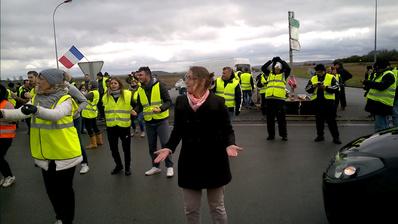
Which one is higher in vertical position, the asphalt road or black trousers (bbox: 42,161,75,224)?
black trousers (bbox: 42,161,75,224)

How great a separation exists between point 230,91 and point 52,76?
16.2 feet

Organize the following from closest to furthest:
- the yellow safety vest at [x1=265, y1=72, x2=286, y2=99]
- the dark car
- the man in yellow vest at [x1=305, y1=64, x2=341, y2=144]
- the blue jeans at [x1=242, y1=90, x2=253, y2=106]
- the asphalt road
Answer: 1. the dark car
2. the asphalt road
3. the man in yellow vest at [x1=305, y1=64, x2=341, y2=144]
4. the yellow safety vest at [x1=265, y1=72, x2=286, y2=99]
5. the blue jeans at [x1=242, y1=90, x2=253, y2=106]

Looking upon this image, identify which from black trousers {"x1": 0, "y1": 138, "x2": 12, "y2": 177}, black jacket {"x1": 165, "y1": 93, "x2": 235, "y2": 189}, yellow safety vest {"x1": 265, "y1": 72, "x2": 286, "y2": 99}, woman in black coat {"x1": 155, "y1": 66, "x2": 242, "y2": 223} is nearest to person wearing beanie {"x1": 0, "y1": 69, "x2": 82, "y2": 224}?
woman in black coat {"x1": 155, "y1": 66, "x2": 242, "y2": 223}

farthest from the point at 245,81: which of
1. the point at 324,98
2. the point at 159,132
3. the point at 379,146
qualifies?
the point at 379,146

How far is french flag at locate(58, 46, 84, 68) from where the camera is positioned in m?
13.2

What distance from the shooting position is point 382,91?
23.6 ft

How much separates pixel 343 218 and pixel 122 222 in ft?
8.14

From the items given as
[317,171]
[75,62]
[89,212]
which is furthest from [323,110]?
[75,62]

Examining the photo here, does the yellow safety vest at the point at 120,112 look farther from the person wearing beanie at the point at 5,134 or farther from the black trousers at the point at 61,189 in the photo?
the black trousers at the point at 61,189

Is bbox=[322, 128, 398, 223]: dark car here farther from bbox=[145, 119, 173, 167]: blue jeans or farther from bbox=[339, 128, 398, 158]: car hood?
bbox=[145, 119, 173, 167]: blue jeans

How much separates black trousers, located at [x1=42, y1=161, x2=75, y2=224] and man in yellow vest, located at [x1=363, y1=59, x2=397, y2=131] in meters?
6.02

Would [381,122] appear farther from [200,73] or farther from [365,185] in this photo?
[200,73]

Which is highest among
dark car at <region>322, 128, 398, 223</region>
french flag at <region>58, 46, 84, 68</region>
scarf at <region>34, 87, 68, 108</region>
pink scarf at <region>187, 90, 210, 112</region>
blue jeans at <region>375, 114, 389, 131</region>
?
french flag at <region>58, 46, 84, 68</region>

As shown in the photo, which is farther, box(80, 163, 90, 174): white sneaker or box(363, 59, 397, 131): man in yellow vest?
box(363, 59, 397, 131): man in yellow vest
